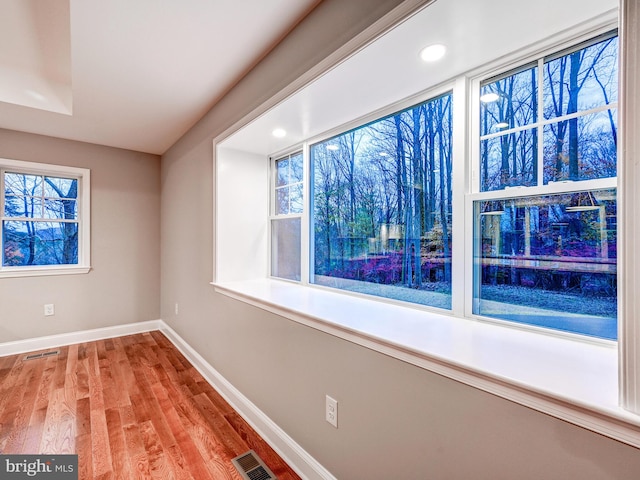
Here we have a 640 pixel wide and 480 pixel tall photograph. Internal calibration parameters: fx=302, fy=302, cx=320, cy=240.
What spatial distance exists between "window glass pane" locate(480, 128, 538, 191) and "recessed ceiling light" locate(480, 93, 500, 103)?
173 mm

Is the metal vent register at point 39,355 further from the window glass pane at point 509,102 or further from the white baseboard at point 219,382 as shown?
the window glass pane at point 509,102

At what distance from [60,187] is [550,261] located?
4.55 meters

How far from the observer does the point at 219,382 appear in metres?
2.44

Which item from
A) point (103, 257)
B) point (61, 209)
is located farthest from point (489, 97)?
point (61, 209)

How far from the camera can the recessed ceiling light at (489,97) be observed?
1.33 meters

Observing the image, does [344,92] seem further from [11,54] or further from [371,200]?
[11,54]

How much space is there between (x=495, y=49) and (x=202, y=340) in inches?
116

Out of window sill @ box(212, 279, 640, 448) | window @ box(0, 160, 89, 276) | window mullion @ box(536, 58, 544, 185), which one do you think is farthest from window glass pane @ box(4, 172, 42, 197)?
window mullion @ box(536, 58, 544, 185)

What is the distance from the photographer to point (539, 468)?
31.3 inches

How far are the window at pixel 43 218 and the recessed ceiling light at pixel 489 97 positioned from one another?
406cm

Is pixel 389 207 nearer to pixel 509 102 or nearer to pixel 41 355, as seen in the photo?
pixel 509 102

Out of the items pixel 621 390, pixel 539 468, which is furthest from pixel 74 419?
pixel 621 390

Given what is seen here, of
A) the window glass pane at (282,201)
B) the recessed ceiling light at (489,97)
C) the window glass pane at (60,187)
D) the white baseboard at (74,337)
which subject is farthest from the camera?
the window glass pane at (60,187)

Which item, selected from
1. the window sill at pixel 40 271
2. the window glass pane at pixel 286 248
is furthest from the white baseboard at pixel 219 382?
the window glass pane at pixel 286 248
